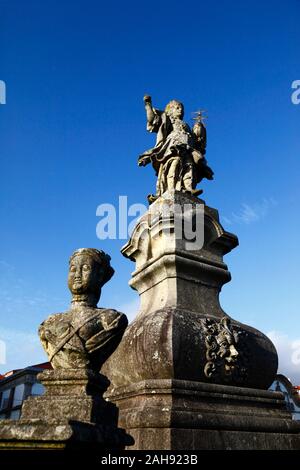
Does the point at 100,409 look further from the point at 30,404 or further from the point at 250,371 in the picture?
the point at 250,371

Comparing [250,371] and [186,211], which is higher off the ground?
[186,211]

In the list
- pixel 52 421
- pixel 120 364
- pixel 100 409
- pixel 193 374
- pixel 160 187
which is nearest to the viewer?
pixel 52 421

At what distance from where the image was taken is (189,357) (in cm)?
500

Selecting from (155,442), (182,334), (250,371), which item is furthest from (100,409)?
(250,371)

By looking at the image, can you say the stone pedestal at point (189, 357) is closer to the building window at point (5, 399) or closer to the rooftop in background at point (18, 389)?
the rooftop in background at point (18, 389)

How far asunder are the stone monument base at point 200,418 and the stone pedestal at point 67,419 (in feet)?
3.78

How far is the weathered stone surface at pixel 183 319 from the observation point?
499cm

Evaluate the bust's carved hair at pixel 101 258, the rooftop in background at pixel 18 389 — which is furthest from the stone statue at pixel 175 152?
the rooftop in background at pixel 18 389

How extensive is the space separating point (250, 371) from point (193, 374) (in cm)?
99

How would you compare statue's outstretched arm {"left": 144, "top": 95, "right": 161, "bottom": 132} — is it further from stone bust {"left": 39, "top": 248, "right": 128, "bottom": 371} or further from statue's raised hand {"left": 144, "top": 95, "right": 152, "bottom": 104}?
stone bust {"left": 39, "top": 248, "right": 128, "bottom": 371}

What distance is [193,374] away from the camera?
5004mm

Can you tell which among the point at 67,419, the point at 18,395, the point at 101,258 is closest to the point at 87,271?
the point at 101,258

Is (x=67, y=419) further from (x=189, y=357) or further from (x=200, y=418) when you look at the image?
(x=189, y=357)

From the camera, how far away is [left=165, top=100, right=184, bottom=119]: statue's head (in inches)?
321
